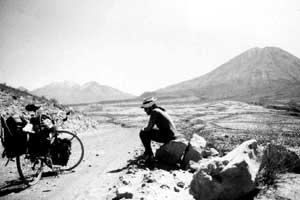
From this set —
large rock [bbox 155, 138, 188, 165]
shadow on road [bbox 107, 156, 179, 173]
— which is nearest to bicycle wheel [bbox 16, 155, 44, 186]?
shadow on road [bbox 107, 156, 179, 173]

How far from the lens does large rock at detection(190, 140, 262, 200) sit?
3.96 m

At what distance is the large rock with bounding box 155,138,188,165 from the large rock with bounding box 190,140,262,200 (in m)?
2.02

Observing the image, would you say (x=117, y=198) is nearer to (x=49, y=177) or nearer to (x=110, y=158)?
(x=49, y=177)

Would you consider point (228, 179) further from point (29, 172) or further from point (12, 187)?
point (29, 172)

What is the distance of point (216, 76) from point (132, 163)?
191 m

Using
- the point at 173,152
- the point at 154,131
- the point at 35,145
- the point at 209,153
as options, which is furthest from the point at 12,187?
the point at 209,153

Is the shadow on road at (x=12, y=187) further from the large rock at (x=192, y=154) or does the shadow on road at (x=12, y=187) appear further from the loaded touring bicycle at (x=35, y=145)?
the large rock at (x=192, y=154)

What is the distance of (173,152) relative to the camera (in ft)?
20.8

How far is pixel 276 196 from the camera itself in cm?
430

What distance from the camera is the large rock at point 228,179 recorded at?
13.0ft

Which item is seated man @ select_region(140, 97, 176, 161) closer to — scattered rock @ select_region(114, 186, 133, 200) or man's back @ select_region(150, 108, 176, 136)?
man's back @ select_region(150, 108, 176, 136)

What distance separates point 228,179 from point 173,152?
248 centimetres

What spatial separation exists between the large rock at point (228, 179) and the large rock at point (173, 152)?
79.6 inches

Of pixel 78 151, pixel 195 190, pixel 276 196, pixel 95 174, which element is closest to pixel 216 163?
pixel 195 190
